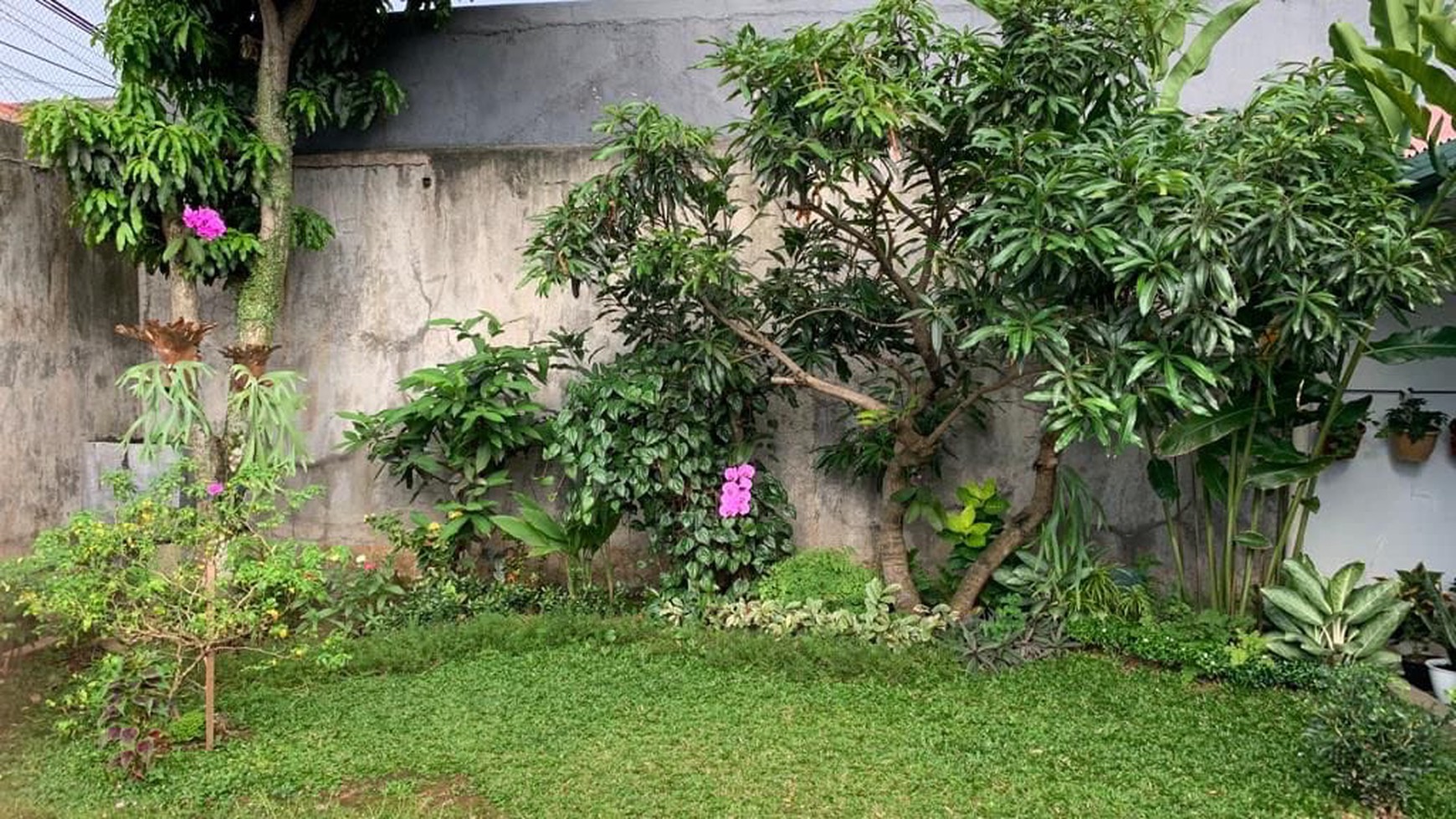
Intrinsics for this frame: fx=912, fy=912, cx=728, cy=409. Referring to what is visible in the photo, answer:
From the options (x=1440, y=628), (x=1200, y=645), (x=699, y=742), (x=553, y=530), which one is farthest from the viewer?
(x=553, y=530)

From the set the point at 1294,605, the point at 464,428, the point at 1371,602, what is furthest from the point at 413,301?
the point at 1371,602

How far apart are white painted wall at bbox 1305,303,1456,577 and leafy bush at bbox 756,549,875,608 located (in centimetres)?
224

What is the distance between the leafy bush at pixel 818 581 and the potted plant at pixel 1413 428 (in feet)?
8.12

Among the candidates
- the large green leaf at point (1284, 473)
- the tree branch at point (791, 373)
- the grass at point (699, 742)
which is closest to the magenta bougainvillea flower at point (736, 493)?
the tree branch at point (791, 373)

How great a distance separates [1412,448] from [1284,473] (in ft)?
3.52

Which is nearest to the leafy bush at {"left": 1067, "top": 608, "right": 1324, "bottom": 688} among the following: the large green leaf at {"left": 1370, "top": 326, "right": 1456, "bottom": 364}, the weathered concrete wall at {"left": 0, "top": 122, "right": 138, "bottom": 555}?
the large green leaf at {"left": 1370, "top": 326, "right": 1456, "bottom": 364}

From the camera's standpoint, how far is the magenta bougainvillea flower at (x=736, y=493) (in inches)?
157

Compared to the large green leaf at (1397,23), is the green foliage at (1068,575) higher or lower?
lower

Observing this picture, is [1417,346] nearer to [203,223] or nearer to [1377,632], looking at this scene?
[1377,632]

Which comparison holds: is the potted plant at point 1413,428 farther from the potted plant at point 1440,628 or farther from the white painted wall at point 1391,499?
the potted plant at point 1440,628

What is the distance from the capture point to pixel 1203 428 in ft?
11.9

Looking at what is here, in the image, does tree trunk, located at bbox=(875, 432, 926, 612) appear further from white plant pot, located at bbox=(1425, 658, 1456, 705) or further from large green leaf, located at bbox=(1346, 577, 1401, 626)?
white plant pot, located at bbox=(1425, 658, 1456, 705)

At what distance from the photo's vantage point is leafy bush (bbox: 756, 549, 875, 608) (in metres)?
3.86

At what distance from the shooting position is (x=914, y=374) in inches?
162
